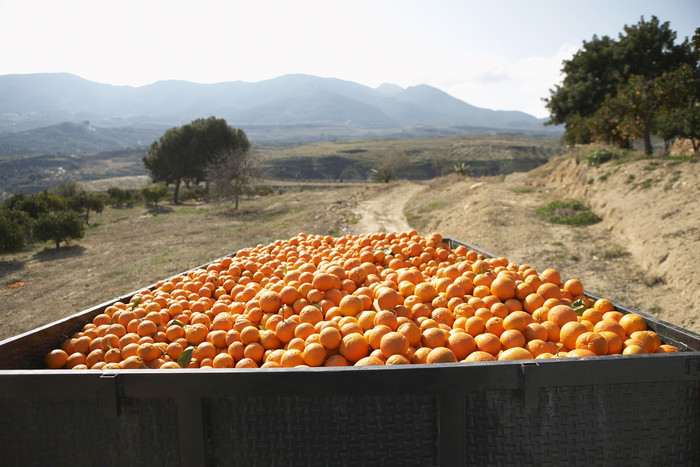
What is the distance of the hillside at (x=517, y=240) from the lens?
8.36 metres

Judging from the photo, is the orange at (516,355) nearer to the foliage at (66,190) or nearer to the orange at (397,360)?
the orange at (397,360)

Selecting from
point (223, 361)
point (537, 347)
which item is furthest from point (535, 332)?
point (223, 361)

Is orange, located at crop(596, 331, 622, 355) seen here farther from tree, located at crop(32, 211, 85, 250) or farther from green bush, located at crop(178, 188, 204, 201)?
green bush, located at crop(178, 188, 204, 201)

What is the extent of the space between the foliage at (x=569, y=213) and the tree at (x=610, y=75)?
5.54 meters

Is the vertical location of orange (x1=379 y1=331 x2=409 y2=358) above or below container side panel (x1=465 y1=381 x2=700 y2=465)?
above

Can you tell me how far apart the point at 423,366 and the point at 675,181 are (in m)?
12.9

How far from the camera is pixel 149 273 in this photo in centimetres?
1250

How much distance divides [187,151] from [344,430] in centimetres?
4382

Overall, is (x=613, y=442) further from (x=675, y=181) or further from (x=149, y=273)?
(x=149, y=273)

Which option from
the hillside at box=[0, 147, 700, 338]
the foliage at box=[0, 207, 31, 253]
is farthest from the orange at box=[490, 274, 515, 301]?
the foliage at box=[0, 207, 31, 253]

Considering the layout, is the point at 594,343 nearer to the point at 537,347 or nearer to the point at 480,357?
the point at 537,347

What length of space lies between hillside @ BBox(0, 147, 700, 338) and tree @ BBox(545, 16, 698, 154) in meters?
2.66

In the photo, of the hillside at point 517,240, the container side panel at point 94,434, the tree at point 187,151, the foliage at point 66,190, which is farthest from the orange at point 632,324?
the foliage at point 66,190

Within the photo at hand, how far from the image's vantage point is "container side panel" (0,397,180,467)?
77.5 inches
